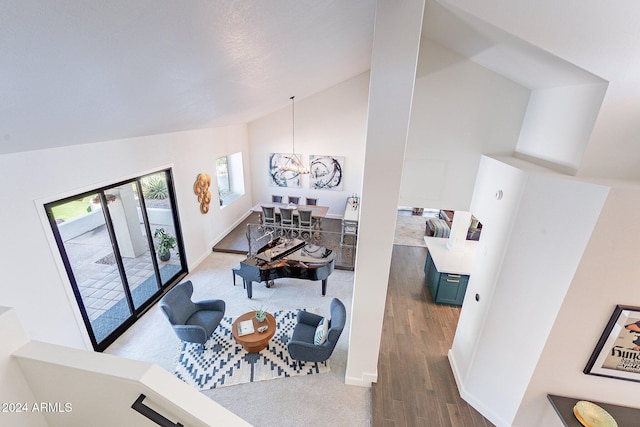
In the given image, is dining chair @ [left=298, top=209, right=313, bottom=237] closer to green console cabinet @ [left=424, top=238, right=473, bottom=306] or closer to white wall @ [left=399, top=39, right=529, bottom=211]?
green console cabinet @ [left=424, top=238, right=473, bottom=306]

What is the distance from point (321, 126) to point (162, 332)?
6.93 meters

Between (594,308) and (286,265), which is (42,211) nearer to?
Result: (286,265)

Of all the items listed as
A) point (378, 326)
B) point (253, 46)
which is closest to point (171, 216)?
point (253, 46)

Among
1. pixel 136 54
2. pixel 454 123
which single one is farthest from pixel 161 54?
pixel 454 123

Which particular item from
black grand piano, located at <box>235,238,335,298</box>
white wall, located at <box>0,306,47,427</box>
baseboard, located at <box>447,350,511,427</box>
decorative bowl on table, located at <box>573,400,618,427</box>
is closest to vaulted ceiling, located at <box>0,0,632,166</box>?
white wall, located at <box>0,306,47,427</box>

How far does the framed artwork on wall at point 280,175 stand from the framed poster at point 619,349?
8108mm

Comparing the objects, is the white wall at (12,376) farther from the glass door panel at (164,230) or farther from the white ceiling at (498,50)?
the glass door panel at (164,230)

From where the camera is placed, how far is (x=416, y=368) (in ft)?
13.6

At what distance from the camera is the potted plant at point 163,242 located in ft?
19.5

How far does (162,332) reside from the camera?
15.8ft

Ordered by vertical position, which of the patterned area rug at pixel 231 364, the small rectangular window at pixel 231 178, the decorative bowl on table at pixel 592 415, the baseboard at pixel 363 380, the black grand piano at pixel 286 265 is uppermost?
the small rectangular window at pixel 231 178

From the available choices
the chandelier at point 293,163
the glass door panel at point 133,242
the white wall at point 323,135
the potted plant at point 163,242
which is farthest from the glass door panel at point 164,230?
the chandelier at point 293,163

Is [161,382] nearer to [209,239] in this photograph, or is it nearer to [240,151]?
[209,239]

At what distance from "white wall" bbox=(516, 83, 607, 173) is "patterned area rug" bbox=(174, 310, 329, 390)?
4.13 meters
